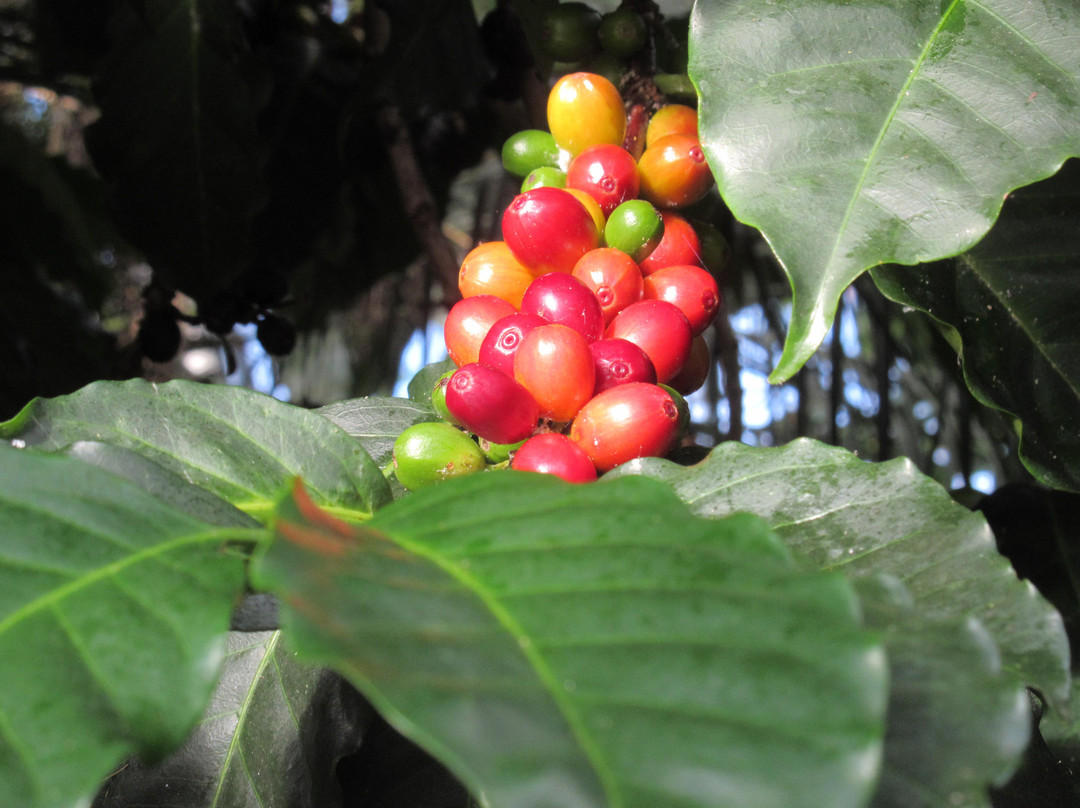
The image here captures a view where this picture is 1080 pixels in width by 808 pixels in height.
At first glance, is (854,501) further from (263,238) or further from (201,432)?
(263,238)

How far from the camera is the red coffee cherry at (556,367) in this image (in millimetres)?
682

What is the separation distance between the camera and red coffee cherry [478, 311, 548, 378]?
73 cm

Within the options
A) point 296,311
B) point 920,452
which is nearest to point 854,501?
point 296,311

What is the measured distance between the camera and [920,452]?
2.30 meters

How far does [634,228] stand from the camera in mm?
787

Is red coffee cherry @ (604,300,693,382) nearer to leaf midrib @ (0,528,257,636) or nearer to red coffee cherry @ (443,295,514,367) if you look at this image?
red coffee cherry @ (443,295,514,367)

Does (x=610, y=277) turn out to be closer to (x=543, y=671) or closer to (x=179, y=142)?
(x=543, y=671)

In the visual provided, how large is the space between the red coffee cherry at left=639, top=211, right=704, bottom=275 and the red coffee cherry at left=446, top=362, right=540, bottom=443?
0.78 feet

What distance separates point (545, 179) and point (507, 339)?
0.77ft

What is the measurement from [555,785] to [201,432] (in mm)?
522

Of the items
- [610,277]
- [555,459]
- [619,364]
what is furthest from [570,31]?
[555,459]

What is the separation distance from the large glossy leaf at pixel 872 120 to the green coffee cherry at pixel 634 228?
0.14m

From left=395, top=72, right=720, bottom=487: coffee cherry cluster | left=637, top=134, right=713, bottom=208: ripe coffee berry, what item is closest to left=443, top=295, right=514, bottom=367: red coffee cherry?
left=395, top=72, right=720, bottom=487: coffee cherry cluster

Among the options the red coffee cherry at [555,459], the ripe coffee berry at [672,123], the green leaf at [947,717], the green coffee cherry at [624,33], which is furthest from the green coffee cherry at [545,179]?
the green leaf at [947,717]
